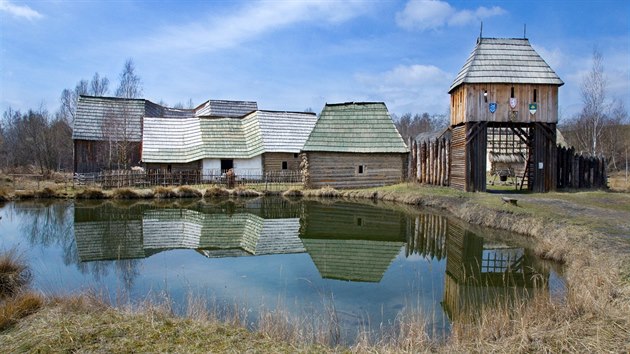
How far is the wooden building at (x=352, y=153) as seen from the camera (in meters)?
29.1

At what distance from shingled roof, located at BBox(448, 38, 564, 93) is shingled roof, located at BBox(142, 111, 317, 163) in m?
14.3

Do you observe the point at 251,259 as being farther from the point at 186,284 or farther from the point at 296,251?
the point at 186,284

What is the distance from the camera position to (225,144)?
33438mm

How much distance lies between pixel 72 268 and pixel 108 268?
2.66 feet

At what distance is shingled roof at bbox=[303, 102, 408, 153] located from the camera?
29.5 m

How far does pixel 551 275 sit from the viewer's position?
9.84 metres

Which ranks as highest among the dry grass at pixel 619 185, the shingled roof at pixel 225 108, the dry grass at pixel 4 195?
the shingled roof at pixel 225 108

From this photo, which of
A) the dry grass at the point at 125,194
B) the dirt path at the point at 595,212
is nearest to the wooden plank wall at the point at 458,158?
the dirt path at the point at 595,212

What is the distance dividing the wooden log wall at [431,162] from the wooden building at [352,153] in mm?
1103

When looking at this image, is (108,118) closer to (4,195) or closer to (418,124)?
(4,195)

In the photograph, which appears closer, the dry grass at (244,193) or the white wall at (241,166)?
the dry grass at (244,193)

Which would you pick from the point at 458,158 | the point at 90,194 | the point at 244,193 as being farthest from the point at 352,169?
the point at 90,194

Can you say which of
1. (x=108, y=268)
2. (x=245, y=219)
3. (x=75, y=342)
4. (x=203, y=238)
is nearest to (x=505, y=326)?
(x=75, y=342)

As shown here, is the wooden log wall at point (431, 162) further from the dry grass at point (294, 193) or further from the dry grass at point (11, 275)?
the dry grass at point (11, 275)
